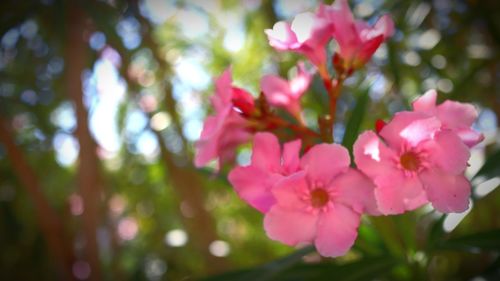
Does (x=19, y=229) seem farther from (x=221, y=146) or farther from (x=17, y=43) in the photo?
(x=221, y=146)

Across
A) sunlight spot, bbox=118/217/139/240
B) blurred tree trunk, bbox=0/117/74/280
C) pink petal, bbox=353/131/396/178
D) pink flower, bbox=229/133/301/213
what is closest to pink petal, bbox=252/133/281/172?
pink flower, bbox=229/133/301/213

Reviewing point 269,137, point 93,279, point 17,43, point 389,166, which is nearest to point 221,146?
point 269,137

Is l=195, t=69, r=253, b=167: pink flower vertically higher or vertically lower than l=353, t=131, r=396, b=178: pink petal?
lower

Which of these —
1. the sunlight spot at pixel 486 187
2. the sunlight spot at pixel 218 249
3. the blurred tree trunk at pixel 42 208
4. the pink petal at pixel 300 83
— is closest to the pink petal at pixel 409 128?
the pink petal at pixel 300 83

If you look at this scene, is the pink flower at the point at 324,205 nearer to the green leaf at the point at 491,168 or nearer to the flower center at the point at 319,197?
the flower center at the point at 319,197

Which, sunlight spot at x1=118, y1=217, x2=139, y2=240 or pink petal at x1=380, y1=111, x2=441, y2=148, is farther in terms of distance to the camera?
sunlight spot at x1=118, y1=217, x2=139, y2=240

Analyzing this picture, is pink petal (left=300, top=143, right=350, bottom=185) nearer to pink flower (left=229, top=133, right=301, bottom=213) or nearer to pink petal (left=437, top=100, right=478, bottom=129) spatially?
pink flower (left=229, top=133, right=301, bottom=213)
